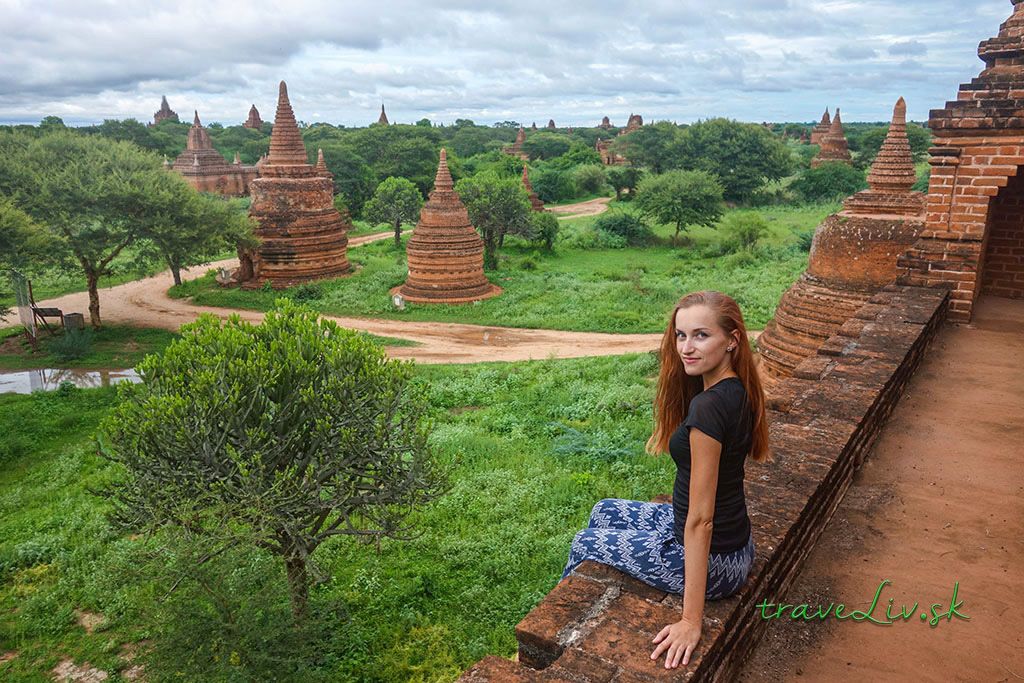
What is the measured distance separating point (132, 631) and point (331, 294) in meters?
18.0

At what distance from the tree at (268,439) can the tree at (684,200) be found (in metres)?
29.3

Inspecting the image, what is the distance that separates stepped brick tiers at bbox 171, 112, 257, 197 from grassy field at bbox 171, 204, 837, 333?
18.0 meters

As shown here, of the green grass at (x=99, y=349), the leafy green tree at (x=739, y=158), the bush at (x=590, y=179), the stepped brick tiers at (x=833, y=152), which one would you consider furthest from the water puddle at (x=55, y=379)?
the stepped brick tiers at (x=833, y=152)

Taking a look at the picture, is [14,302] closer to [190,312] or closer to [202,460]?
[190,312]

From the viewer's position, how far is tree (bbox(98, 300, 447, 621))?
607 cm

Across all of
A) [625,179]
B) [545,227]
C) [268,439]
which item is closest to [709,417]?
[268,439]

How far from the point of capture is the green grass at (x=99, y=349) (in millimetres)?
18016

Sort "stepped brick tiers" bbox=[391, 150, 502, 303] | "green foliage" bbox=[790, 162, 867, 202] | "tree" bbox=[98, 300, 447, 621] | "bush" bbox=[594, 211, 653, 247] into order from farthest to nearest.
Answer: "green foliage" bbox=[790, 162, 867, 202] → "bush" bbox=[594, 211, 653, 247] → "stepped brick tiers" bbox=[391, 150, 502, 303] → "tree" bbox=[98, 300, 447, 621]

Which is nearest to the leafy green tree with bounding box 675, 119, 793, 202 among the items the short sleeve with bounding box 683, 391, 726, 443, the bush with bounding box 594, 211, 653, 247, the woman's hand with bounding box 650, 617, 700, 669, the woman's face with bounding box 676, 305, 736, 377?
the bush with bounding box 594, 211, 653, 247

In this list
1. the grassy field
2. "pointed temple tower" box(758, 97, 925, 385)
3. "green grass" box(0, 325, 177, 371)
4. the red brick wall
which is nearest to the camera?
the red brick wall

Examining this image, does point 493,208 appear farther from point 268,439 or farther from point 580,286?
A: point 268,439

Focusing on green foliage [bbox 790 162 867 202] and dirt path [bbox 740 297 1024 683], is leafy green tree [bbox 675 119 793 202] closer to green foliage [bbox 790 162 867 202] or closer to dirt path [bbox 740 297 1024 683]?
green foliage [bbox 790 162 867 202]

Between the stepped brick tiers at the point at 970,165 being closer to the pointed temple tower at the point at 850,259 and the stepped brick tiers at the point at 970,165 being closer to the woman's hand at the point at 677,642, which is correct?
the pointed temple tower at the point at 850,259

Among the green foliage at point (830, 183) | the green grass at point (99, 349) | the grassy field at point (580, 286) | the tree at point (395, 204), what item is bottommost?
the green grass at point (99, 349)
